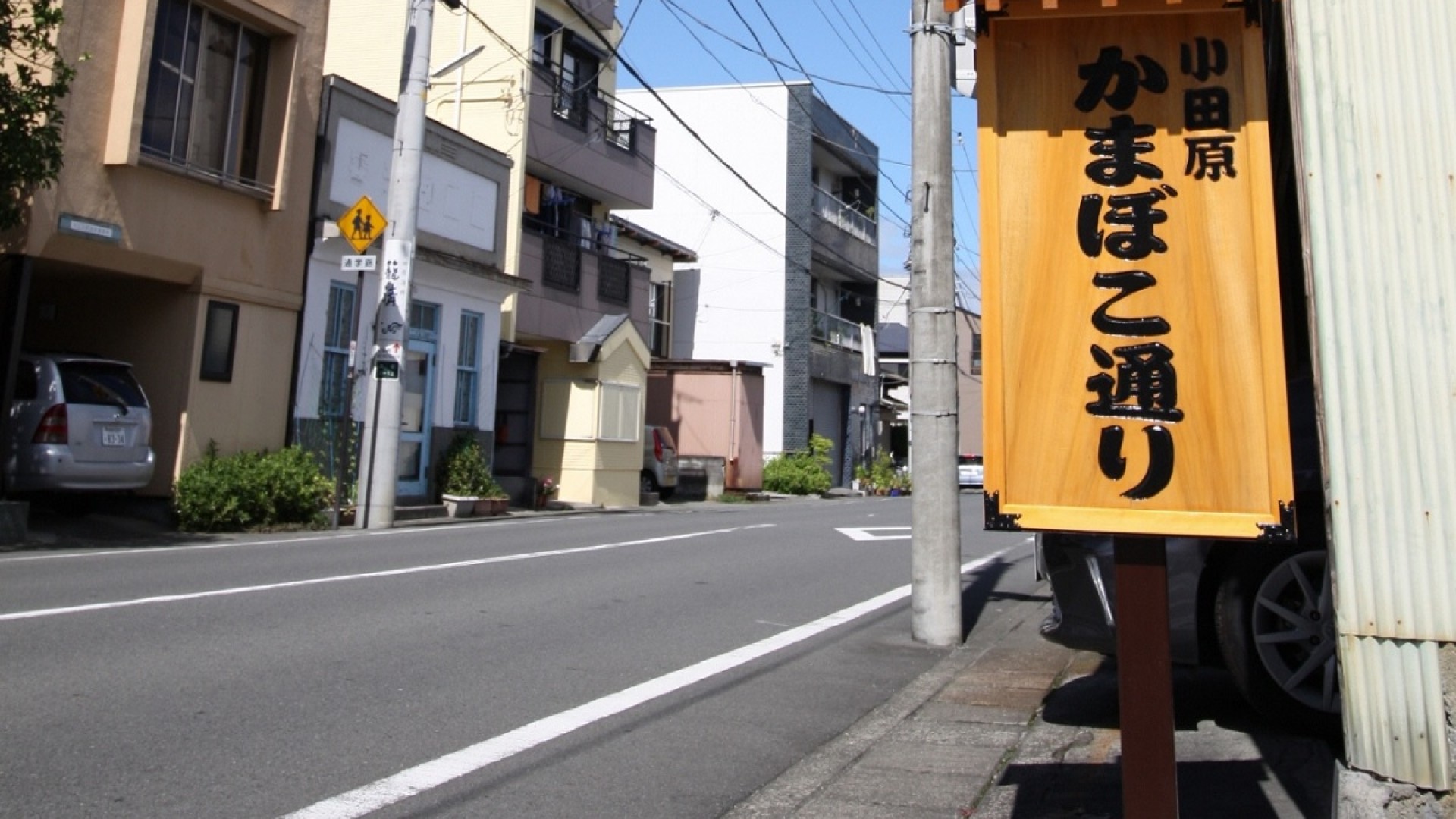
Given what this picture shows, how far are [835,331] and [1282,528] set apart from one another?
3703cm

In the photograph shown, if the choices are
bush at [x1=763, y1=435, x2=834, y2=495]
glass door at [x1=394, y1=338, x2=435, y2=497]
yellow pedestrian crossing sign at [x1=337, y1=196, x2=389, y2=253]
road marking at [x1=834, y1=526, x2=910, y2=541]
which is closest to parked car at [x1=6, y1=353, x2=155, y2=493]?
yellow pedestrian crossing sign at [x1=337, y1=196, x2=389, y2=253]

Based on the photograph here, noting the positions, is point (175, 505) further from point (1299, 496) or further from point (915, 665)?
point (1299, 496)

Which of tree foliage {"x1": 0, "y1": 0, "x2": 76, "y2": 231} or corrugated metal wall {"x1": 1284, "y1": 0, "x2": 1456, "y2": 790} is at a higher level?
tree foliage {"x1": 0, "y1": 0, "x2": 76, "y2": 231}

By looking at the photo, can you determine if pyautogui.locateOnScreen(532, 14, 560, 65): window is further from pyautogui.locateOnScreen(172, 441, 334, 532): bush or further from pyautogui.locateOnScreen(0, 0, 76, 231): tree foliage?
pyautogui.locateOnScreen(0, 0, 76, 231): tree foliage

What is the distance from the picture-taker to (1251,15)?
10.7 ft

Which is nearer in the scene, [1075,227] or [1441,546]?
[1441,546]

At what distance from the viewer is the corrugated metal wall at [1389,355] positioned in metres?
3.10

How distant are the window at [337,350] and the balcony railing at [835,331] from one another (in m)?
21.5

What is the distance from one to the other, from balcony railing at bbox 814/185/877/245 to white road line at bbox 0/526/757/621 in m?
25.3

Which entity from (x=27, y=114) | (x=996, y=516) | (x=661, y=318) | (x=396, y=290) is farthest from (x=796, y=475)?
(x=996, y=516)

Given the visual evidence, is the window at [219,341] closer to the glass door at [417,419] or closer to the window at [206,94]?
the window at [206,94]

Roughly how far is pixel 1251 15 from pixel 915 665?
16.7 feet

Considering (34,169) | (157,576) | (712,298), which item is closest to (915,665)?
(157,576)

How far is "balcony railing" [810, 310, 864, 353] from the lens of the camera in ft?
125
